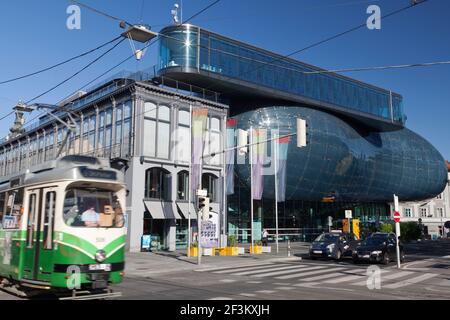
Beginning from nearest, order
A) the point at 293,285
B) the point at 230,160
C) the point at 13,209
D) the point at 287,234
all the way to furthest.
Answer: the point at 13,209 → the point at 293,285 → the point at 230,160 → the point at 287,234

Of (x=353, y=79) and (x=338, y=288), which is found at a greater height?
(x=353, y=79)

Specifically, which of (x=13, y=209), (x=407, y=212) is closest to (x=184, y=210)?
(x=13, y=209)

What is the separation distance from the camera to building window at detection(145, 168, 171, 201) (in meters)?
34.6

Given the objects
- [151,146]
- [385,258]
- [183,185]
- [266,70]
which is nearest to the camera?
[385,258]

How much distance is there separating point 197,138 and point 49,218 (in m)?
24.0

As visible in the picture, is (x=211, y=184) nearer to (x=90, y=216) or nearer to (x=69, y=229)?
(x=90, y=216)

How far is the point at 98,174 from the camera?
11.0 meters

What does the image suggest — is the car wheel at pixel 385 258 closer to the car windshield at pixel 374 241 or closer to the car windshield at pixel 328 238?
the car windshield at pixel 374 241

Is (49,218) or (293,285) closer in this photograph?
(49,218)

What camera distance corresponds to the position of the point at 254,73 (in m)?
47.0

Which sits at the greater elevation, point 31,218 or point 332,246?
point 31,218
